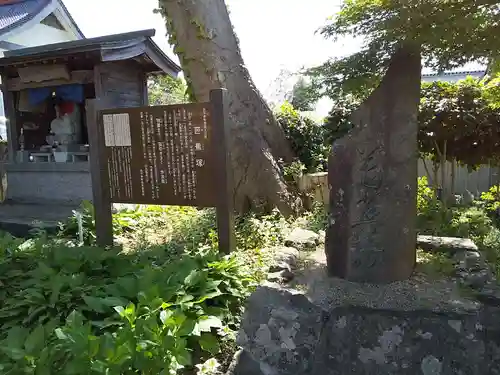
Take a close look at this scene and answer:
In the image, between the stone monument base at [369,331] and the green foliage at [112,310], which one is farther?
the stone monument base at [369,331]

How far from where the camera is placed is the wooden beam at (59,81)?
7969mm

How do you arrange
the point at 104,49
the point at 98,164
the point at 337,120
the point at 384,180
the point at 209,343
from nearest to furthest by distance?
the point at 209,343 → the point at 384,180 → the point at 98,164 → the point at 104,49 → the point at 337,120

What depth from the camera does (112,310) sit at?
2844 millimetres

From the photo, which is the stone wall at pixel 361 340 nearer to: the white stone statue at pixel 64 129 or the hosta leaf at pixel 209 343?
the hosta leaf at pixel 209 343

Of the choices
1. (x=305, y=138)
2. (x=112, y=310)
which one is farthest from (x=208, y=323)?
(x=305, y=138)

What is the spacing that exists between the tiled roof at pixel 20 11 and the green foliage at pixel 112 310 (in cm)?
1199

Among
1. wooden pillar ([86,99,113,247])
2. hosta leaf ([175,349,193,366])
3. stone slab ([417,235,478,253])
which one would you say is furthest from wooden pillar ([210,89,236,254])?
stone slab ([417,235,478,253])

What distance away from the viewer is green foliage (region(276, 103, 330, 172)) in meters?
7.47

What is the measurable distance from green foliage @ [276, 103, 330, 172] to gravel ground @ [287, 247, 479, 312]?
4.18 metres

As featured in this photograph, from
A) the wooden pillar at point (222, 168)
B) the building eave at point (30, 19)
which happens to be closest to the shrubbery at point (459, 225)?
the wooden pillar at point (222, 168)

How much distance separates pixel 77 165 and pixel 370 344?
6.56m

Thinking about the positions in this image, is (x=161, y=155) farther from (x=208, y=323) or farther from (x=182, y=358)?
(x=182, y=358)

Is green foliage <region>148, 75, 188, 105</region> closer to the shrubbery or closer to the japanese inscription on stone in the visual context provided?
the shrubbery

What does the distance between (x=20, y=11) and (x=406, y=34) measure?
1534 cm
